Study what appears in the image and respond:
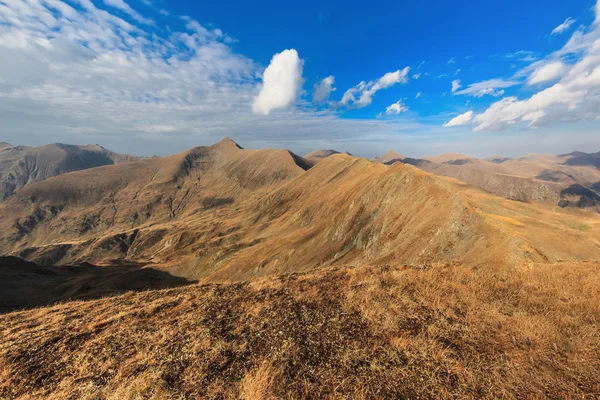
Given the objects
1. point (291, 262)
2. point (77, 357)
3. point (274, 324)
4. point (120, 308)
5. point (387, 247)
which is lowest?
point (291, 262)

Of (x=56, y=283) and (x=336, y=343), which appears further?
(x=56, y=283)

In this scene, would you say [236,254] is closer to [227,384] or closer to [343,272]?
[343,272]

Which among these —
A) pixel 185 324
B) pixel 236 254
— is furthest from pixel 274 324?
pixel 236 254

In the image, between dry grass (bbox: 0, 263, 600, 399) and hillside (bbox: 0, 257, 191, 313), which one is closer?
dry grass (bbox: 0, 263, 600, 399)

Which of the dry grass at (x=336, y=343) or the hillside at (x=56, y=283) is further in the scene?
the hillside at (x=56, y=283)

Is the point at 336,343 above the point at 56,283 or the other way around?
above

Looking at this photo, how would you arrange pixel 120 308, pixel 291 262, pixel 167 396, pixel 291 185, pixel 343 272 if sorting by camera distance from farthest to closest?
1. pixel 291 185
2. pixel 291 262
3. pixel 343 272
4. pixel 120 308
5. pixel 167 396

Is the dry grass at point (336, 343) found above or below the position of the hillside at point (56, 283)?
above

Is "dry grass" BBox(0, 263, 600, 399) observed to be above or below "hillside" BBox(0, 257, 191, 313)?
above
